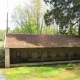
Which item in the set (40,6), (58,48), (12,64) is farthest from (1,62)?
(40,6)

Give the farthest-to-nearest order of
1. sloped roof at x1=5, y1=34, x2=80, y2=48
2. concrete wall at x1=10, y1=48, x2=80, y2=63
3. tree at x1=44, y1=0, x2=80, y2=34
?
1. tree at x1=44, y1=0, x2=80, y2=34
2. concrete wall at x1=10, y1=48, x2=80, y2=63
3. sloped roof at x1=5, y1=34, x2=80, y2=48

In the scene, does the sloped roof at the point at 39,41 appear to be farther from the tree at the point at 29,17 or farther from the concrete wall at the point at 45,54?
the tree at the point at 29,17

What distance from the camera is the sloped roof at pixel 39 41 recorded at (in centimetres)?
3084

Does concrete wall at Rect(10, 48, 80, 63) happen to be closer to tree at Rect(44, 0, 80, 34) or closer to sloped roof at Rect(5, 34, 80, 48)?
sloped roof at Rect(5, 34, 80, 48)

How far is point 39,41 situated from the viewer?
109 feet

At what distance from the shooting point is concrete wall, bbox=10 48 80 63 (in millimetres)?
32125

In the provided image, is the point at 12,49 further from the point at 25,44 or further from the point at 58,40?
the point at 58,40

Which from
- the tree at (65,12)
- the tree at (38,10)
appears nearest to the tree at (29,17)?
the tree at (38,10)

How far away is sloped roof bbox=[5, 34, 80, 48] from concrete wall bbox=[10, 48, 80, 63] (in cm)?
129

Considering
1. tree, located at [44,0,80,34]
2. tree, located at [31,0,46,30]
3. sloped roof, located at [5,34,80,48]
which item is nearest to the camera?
sloped roof, located at [5,34,80,48]

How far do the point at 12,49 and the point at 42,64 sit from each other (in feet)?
17.6

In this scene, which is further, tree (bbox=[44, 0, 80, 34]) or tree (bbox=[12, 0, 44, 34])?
tree (bbox=[12, 0, 44, 34])

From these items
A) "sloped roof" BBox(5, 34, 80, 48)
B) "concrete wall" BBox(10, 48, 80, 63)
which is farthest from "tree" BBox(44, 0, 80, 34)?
"concrete wall" BBox(10, 48, 80, 63)

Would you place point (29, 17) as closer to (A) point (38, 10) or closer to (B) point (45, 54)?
(A) point (38, 10)
